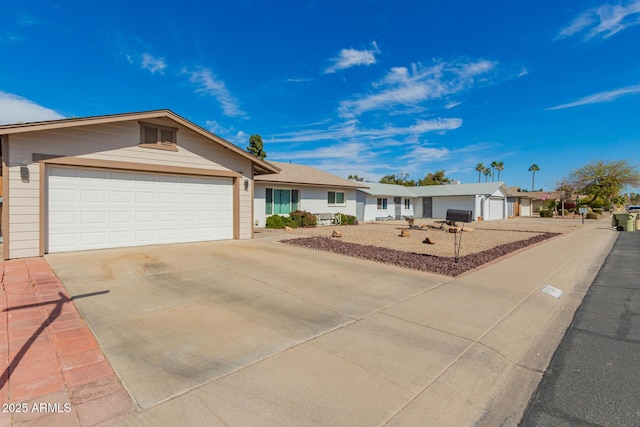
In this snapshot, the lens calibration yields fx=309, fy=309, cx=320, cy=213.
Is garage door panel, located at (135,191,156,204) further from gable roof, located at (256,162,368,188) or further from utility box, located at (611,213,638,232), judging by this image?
utility box, located at (611,213,638,232)

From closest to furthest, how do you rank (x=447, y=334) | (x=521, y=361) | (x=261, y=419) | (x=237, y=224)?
(x=261, y=419), (x=521, y=361), (x=447, y=334), (x=237, y=224)

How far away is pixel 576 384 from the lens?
10.3 ft

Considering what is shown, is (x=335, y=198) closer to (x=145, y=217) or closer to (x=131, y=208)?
(x=145, y=217)

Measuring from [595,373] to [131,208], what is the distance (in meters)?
11.2

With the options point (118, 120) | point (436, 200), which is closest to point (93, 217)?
point (118, 120)

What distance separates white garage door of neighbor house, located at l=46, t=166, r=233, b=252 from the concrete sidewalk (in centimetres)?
831

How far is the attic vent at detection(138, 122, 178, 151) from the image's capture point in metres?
9.95

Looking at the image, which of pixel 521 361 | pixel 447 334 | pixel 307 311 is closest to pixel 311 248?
pixel 307 311

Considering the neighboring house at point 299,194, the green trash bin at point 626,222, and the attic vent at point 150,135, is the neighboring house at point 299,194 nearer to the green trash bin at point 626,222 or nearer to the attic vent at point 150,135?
the attic vent at point 150,135

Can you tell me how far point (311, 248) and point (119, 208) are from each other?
20.3ft

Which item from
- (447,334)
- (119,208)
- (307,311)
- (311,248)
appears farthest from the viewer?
(311,248)

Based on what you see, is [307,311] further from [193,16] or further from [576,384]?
[193,16]

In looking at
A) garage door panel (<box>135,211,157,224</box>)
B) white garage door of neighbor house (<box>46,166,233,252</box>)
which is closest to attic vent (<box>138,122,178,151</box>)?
white garage door of neighbor house (<box>46,166,233,252</box>)

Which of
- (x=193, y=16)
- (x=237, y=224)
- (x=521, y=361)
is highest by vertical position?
(x=193, y=16)
